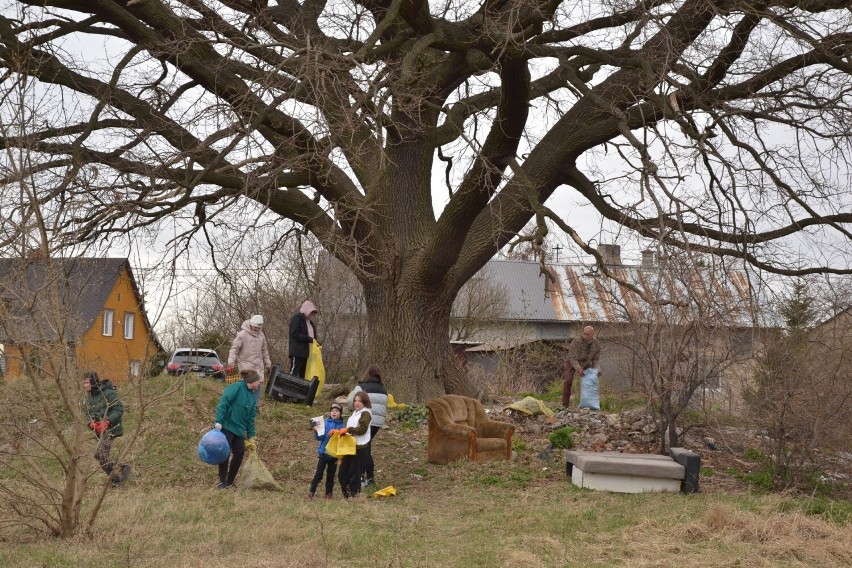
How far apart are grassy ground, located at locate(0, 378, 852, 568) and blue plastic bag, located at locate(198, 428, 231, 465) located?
46 centimetres

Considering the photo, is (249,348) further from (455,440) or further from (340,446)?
(340,446)

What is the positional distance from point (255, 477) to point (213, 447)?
81 cm

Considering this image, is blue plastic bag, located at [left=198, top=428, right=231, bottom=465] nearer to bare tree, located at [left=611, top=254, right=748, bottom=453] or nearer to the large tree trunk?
bare tree, located at [left=611, top=254, right=748, bottom=453]

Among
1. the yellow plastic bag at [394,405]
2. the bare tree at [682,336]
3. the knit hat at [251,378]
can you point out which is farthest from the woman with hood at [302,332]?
the bare tree at [682,336]

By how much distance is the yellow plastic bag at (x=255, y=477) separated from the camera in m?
11.4

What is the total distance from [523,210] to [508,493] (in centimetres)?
594

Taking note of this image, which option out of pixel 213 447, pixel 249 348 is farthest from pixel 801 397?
pixel 249 348

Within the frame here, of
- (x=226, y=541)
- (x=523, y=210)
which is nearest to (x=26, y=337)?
(x=226, y=541)

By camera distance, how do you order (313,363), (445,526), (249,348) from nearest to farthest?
(445,526) < (249,348) < (313,363)

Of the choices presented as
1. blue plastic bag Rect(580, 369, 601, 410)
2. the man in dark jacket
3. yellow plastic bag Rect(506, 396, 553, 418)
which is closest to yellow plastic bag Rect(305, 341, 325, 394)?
yellow plastic bag Rect(506, 396, 553, 418)

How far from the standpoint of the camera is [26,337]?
25.0 ft

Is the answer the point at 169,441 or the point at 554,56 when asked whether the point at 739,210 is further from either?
the point at 169,441

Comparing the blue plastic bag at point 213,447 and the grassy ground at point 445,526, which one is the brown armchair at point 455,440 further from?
the blue plastic bag at point 213,447

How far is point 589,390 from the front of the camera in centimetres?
1822
